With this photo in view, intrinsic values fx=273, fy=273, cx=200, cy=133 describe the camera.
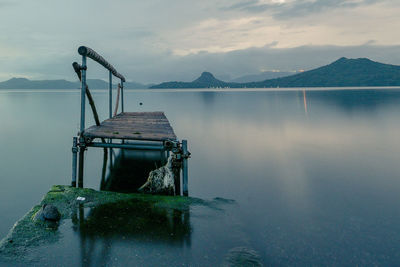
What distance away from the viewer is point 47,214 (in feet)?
24.5

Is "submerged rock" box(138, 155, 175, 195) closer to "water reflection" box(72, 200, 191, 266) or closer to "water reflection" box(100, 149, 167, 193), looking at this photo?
"water reflection" box(100, 149, 167, 193)

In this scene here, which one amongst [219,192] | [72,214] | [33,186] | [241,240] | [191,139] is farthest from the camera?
[191,139]

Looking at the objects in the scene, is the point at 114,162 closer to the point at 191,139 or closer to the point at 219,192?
the point at 219,192

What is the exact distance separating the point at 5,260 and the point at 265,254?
5.86m

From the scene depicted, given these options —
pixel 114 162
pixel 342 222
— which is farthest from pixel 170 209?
pixel 114 162

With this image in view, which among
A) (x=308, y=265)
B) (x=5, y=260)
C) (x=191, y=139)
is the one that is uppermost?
(x=191, y=139)

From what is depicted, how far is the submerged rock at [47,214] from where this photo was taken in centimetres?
744

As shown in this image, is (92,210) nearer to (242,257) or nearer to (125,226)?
(125,226)

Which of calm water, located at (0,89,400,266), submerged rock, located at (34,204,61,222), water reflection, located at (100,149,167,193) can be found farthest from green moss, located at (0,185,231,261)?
water reflection, located at (100,149,167,193)

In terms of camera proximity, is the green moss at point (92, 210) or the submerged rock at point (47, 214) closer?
the green moss at point (92, 210)

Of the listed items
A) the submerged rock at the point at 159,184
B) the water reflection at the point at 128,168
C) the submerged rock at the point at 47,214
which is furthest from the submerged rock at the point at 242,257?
the water reflection at the point at 128,168

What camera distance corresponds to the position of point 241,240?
23.8 ft

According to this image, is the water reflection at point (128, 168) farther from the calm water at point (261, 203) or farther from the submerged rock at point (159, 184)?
the submerged rock at point (159, 184)

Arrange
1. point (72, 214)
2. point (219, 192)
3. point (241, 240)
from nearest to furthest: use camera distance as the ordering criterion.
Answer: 1. point (241, 240)
2. point (72, 214)
3. point (219, 192)
